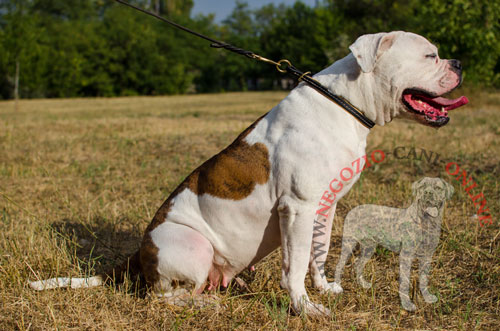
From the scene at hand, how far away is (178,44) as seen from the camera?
4784 centimetres

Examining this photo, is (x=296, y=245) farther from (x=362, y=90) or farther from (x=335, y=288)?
(x=362, y=90)

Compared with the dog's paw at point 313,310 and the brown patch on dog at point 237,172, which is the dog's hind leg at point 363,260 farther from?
the brown patch on dog at point 237,172

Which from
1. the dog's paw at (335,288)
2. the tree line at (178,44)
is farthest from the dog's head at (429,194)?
the tree line at (178,44)

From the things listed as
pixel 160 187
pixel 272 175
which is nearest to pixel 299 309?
pixel 272 175

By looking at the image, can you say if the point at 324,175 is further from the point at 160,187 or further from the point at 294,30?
the point at 294,30

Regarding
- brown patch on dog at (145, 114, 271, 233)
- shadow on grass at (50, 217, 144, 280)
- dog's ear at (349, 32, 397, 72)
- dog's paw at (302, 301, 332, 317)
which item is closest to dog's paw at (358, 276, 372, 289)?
dog's paw at (302, 301, 332, 317)

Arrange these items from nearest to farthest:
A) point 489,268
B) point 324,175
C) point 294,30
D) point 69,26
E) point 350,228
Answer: point 324,175, point 489,268, point 350,228, point 69,26, point 294,30

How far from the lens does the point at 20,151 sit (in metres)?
8.25

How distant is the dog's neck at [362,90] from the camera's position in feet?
8.61

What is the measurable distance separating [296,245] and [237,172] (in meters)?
0.58

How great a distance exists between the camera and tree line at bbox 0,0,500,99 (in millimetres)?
13109

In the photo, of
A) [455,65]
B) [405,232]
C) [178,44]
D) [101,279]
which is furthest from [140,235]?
[178,44]

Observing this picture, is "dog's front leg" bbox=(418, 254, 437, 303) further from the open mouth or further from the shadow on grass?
the shadow on grass

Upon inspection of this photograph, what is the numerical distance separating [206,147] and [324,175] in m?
5.76
